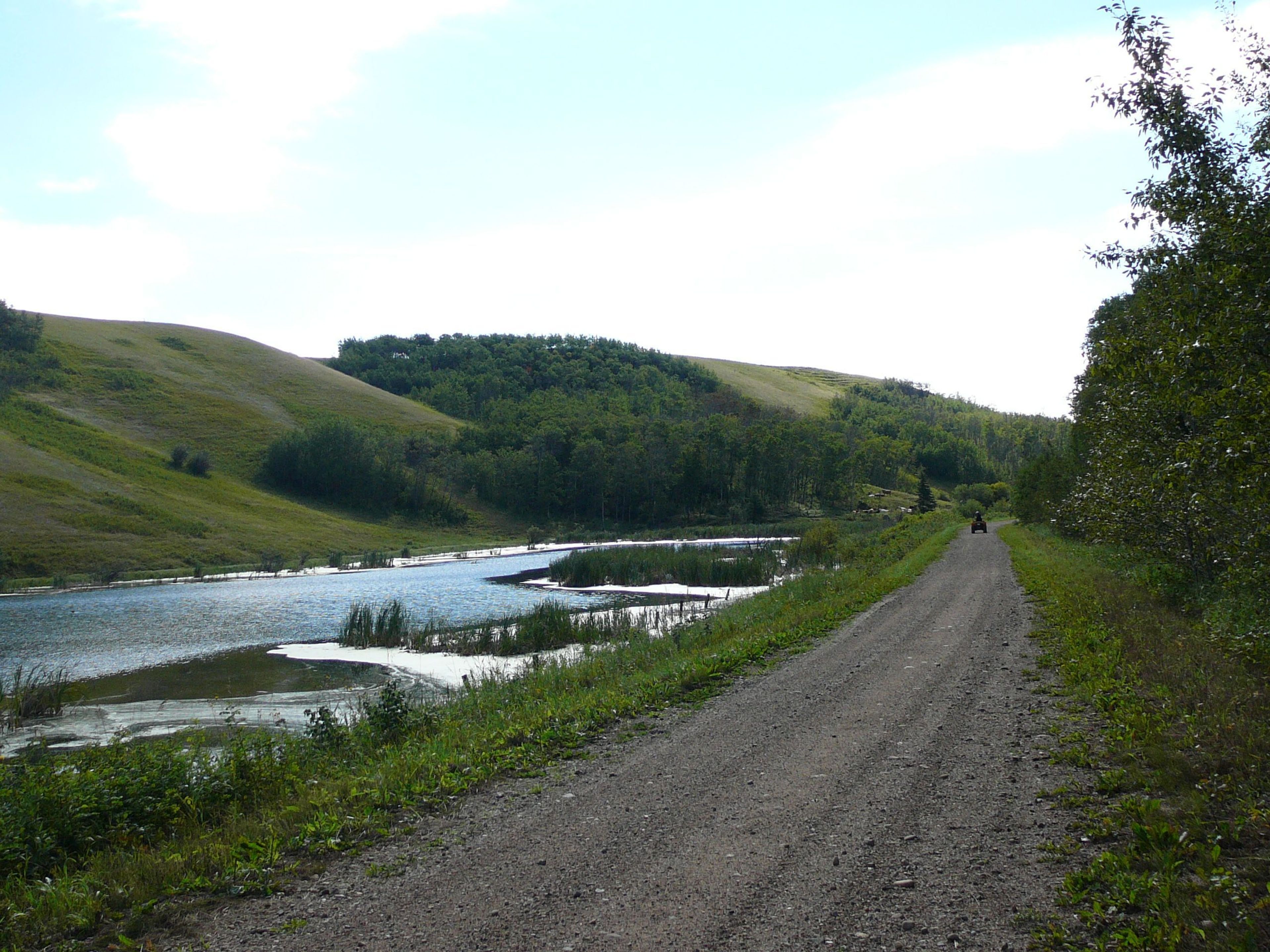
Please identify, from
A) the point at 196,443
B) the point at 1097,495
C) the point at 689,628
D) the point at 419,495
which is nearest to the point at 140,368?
the point at 196,443

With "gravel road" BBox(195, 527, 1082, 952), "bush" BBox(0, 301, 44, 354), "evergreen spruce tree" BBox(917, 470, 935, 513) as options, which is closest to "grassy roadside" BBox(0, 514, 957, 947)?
"gravel road" BBox(195, 527, 1082, 952)

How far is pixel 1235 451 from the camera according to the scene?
550 cm

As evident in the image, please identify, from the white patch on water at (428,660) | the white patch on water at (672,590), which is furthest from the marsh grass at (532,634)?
the white patch on water at (672,590)

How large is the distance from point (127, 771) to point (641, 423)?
123 meters

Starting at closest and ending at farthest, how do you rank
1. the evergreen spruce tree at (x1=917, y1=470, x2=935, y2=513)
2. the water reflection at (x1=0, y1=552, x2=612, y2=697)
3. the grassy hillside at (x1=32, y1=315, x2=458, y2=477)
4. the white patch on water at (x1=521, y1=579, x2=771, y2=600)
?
the water reflection at (x1=0, y1=552, x2=612, y2=697) < the white patch on water at (x1=521, y1=579, x2=771, y2=600) < the evergreen spruce tree at (x1=917, y1=470, x2=935, y2=513) < the grassy hillside at (x1=32, y1=315, x2=458, y2=477)

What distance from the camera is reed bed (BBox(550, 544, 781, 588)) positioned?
3534cm

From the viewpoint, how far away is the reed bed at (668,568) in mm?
35344

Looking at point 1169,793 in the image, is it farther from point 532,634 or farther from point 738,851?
point 532,634

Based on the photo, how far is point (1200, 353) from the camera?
6762 mm

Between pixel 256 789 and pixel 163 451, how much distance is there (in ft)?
321

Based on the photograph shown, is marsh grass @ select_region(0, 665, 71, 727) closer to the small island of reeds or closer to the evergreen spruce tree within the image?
the small island of reeds

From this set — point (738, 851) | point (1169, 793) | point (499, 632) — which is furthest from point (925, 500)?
→ point (738, 851)

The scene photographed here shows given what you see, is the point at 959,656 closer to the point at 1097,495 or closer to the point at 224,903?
the point at 1097,495

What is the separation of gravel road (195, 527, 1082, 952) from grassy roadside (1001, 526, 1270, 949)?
356mm
